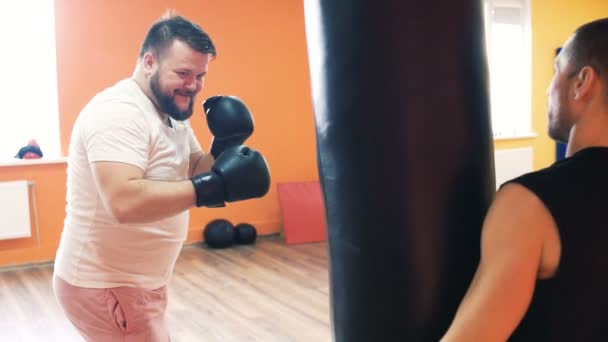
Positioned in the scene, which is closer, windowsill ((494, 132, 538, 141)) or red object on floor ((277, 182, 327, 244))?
red object on floor ((277, 182, 327, 244))

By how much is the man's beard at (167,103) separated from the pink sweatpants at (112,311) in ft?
1.57

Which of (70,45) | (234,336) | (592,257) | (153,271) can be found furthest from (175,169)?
(70,45)

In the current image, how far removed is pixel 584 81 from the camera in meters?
0.83

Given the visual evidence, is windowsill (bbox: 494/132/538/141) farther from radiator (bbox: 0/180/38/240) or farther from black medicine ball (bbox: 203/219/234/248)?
radiator (bbox: 0/180/38/240)

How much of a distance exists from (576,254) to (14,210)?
4.02 meters

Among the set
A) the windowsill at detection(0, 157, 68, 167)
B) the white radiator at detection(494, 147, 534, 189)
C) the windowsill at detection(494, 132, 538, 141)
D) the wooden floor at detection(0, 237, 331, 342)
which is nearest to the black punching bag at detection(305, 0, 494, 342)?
the wooden floor at detection(0, 237, 331, 342)

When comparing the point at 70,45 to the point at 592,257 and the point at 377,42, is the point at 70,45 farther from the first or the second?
the point at 592,257

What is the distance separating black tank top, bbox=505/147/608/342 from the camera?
76 centimetres

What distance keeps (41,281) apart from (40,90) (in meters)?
1.44

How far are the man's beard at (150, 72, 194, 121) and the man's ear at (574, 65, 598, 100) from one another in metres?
1.00

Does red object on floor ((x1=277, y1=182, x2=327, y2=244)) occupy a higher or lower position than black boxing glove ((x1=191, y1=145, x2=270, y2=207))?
lower

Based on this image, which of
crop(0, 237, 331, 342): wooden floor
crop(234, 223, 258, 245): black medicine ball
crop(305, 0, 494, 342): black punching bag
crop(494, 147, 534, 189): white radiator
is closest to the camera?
crop(305, 0, 494, 342): black punching bag

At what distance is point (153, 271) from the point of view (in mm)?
1543

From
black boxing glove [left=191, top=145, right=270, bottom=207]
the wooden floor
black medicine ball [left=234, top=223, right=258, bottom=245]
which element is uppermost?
black boxing glove [left=191, top=145, right=270, bottom=207]
